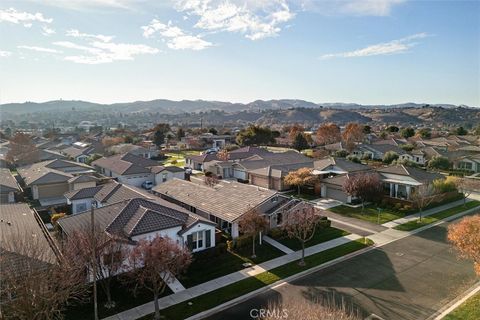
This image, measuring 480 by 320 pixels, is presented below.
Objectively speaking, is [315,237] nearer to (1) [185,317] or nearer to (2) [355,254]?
(2) [355,254]

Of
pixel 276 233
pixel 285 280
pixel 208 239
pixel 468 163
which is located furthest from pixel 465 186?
pixel 208 239

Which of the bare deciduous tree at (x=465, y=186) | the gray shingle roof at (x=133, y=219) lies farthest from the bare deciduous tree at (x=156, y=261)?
the bare deciduous tree at (x=465, y=186)

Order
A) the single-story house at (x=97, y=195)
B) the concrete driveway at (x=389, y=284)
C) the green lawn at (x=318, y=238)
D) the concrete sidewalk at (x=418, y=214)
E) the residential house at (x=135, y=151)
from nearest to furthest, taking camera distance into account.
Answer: the concrete driveway at (x=389, y=284), the green lawn at (x=318, y=238), the concrete sidewalk at (x=418, y=214), the single-story house at (x=97, y=195), the residential house at (x=135, y=151)

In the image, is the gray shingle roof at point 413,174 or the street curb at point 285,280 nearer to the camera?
the street curb at point 285,280

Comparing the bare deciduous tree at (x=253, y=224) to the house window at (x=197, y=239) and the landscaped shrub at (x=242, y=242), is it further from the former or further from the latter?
the house window at (x=197, y=239)

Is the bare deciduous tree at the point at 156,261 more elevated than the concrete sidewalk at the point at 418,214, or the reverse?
the bare deciduous tree at the point at 156,261

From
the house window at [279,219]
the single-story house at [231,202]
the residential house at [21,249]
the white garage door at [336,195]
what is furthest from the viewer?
the white garage door at [336,195]

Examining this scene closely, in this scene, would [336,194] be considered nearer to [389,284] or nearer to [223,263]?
[389,284]
